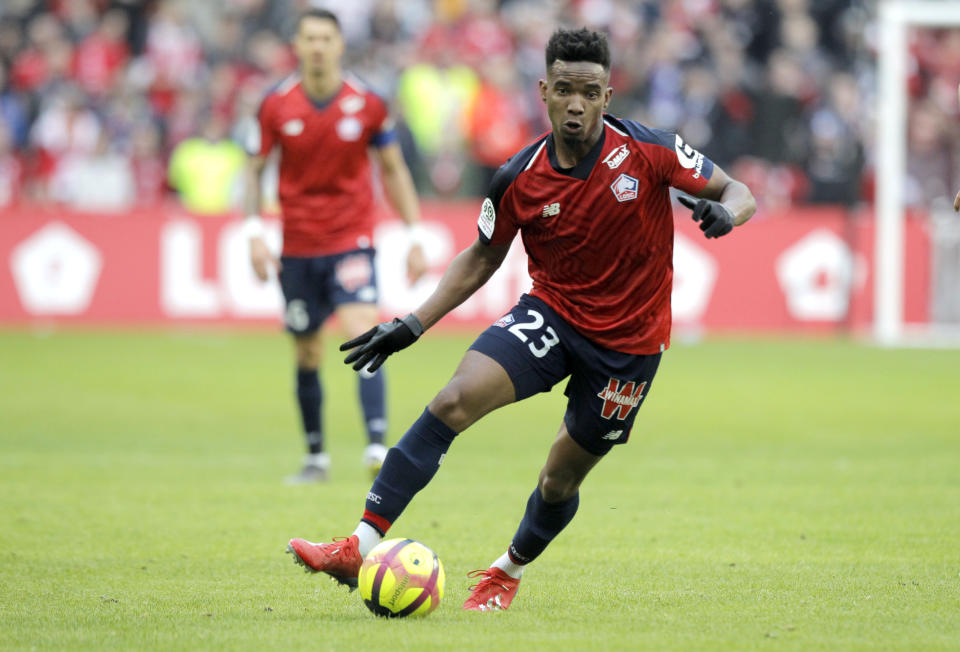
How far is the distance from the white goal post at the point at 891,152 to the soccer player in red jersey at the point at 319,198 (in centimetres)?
1106

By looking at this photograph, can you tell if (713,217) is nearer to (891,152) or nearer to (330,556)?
(330,556)

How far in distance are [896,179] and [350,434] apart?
408 inches

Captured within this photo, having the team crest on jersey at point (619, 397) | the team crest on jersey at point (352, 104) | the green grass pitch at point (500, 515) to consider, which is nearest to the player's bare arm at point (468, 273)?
the team crest on jersey at point (619, 397)

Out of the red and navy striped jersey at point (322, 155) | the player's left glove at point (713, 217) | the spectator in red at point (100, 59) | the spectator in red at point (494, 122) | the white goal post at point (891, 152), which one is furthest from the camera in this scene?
the spectator in red at point (100, 59)

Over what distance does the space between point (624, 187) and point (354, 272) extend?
434 centimetres

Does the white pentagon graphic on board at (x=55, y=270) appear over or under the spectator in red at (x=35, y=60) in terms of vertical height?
under

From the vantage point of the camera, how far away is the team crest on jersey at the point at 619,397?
5941mm

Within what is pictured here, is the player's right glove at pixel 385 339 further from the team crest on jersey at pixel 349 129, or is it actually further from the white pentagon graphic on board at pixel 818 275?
the white pentagon graphic on board at pixel 818 275

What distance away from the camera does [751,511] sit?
8.47m

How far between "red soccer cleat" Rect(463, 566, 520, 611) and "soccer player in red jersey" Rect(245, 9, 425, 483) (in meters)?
3.81

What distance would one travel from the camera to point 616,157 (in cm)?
586

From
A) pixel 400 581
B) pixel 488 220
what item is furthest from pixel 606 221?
pixel 400 581

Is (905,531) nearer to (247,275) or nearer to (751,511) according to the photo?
(751,511)

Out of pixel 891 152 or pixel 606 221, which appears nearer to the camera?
pixel 606 221
